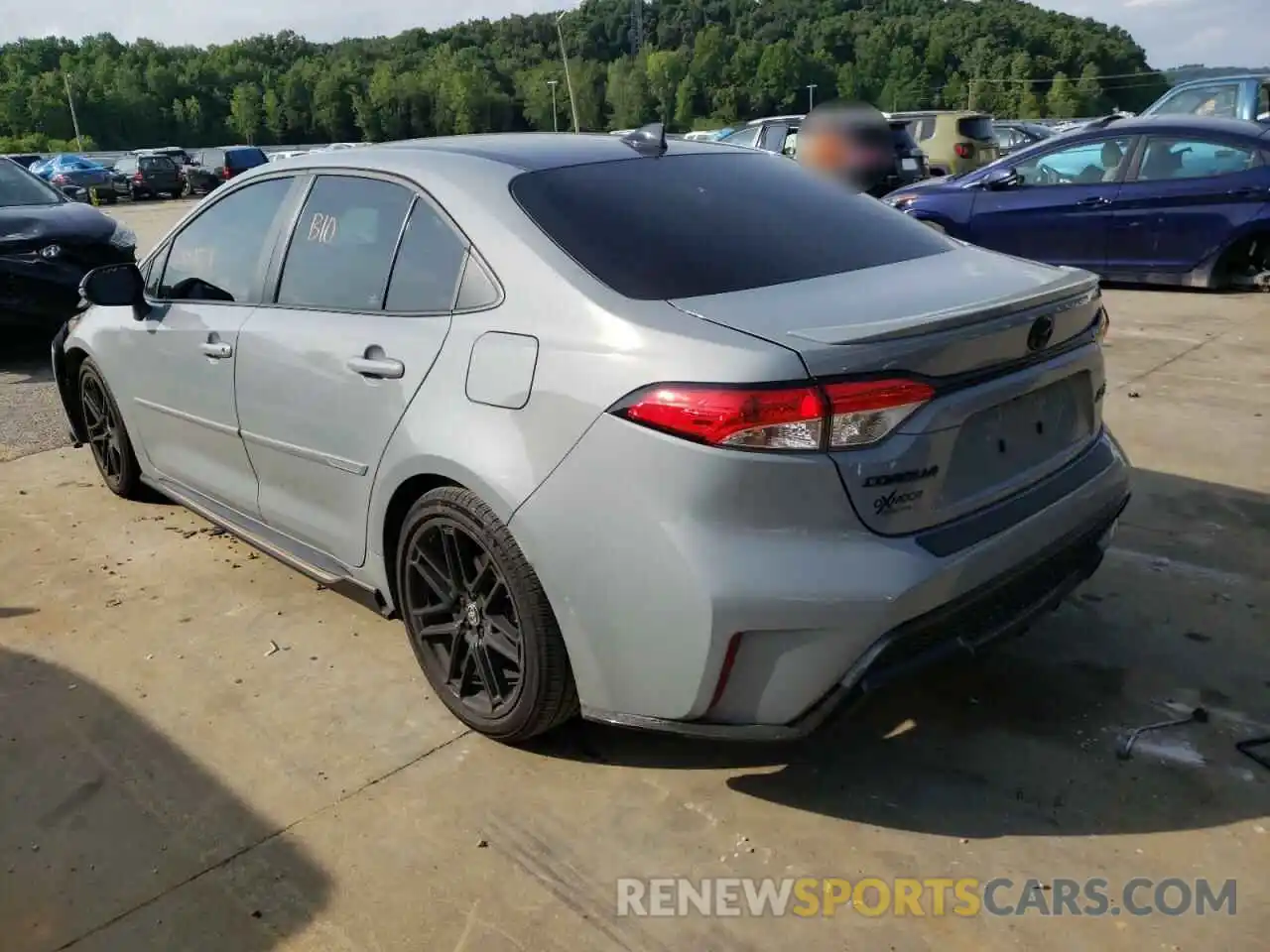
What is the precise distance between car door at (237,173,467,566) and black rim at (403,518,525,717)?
0.28 m

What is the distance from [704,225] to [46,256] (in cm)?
636

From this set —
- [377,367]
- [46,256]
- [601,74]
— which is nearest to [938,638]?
[377,367]

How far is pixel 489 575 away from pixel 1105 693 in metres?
1.75

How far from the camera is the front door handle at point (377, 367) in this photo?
288 centimetres

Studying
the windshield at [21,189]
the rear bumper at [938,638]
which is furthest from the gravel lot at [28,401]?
the rear bumper at [938,638]

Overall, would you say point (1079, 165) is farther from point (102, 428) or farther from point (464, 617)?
point (464, 617)

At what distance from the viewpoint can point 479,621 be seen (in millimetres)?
2846

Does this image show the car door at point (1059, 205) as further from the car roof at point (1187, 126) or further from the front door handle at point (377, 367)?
the front door handle at point (377, 367)

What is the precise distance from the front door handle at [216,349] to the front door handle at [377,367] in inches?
30.9

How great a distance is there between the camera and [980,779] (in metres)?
2.66

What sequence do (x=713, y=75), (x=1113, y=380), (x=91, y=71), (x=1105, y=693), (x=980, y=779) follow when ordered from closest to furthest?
(x=980, y=779)
(x=1105, y=693)
(x=1113, y=380)
(x=713, y=75)
(x=91, y=71)

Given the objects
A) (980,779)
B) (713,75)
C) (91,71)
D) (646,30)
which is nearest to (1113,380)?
(980,779)

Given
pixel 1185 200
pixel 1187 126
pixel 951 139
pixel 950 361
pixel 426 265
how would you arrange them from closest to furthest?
pixel 950 361
pixel 426 265
pixel 1185 200
pixel 1187 126
pixel 951 139

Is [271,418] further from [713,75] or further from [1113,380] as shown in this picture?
[713,75]
